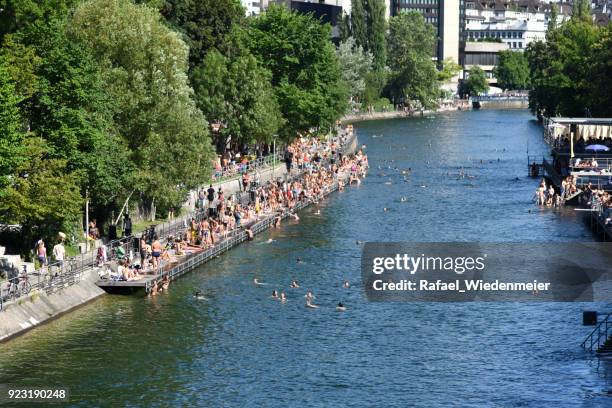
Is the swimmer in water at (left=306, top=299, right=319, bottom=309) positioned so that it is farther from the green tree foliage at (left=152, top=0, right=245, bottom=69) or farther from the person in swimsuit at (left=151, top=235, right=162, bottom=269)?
the green tree foliage at (left=152, top=0, right=245, bottom=69)

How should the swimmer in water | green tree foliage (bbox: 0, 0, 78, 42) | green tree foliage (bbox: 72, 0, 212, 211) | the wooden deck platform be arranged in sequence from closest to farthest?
the swimmer in water → the wooden deck platform → green tree foliage (bbox: 0, 0, 78, 42) → green tree foliage (bbox: 72, 0, 212, 211)

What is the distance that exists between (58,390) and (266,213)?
45.1 m

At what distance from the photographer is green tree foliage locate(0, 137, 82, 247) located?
62719mm

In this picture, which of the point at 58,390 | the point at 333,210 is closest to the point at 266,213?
the point at 333,210

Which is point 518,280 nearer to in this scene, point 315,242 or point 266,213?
point 315,242

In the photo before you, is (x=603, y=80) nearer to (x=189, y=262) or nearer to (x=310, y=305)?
(x=189, y=262)

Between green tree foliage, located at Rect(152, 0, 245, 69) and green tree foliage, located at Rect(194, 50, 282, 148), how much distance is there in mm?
5710

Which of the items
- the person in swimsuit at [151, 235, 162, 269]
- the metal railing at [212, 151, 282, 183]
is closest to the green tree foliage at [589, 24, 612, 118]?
the metal railing at [212, 151, 282, 183]

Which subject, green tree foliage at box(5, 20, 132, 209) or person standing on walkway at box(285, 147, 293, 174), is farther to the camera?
person standing on walkway at box(285, 147, 293, 174)

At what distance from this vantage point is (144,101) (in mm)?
79500

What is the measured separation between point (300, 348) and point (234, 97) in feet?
188

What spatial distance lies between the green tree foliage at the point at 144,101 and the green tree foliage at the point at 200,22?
3547 centimetres

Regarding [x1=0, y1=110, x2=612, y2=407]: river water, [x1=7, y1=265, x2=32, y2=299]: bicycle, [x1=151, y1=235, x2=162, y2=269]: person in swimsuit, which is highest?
[x1=7, y1=265, x2=32, y2=299]: bicycle

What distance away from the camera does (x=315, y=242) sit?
86062 millimetres
